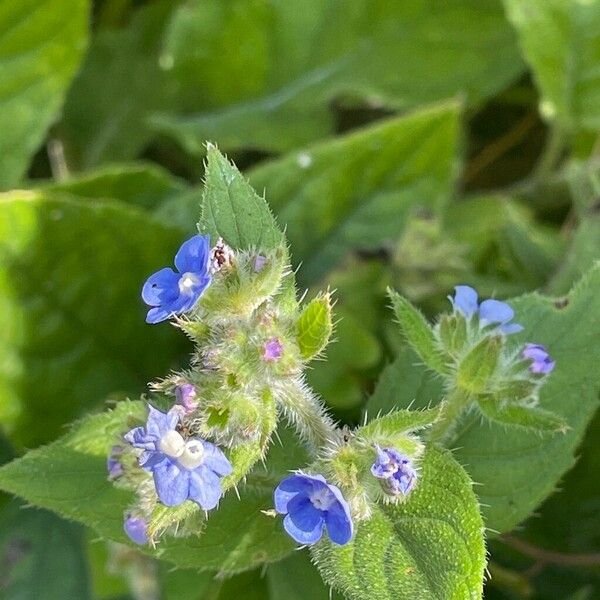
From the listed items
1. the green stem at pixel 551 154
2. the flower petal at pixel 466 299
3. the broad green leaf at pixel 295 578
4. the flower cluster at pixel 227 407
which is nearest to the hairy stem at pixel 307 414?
the flower cluster at pixel 227 407

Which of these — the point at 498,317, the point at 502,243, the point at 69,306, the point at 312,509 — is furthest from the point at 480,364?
the point at 69,306

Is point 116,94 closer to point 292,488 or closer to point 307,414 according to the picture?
point 307,414

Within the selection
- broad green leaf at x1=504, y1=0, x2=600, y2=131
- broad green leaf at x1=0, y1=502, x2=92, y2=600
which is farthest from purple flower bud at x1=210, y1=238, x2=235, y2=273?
broad green leaf at x1=504, y1=0, x2=600, y2=131

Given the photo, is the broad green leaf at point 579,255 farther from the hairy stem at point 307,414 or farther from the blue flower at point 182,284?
the blue flower at point 182,284

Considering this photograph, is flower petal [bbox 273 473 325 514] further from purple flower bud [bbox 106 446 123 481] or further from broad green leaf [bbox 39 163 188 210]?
broad green leaf [bbox 39 163 188 210]

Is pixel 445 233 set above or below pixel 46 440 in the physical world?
above

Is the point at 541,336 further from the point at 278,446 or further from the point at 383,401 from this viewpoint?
the point at 278,446

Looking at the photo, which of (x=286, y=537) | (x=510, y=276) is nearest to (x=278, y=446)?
(x=286, y=537)
